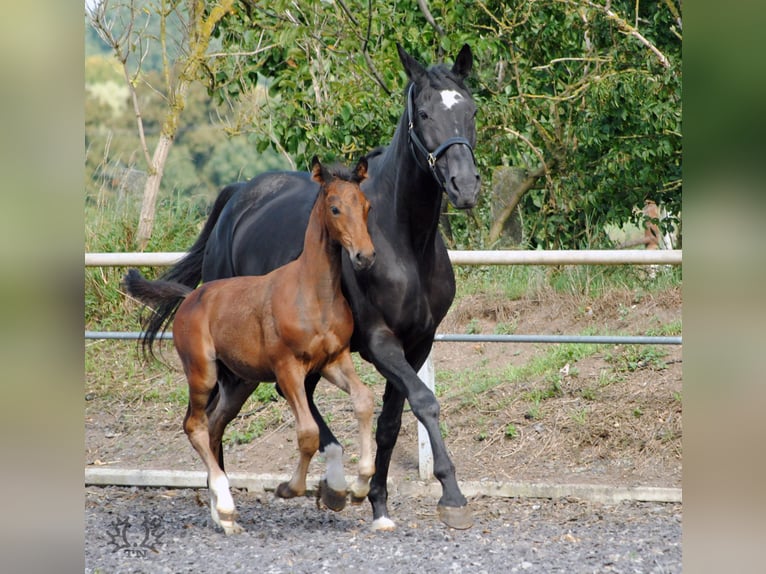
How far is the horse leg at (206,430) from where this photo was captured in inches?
186

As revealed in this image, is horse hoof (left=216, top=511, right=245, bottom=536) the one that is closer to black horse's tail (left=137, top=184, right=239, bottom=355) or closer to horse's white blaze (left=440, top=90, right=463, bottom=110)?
black horse's tail (left=137, top=184, right=239, bottom=355)

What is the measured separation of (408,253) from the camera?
453 cm

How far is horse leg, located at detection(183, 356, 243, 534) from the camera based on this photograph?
15.5 feet

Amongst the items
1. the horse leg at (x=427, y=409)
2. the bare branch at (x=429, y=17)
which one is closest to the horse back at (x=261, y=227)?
the horse leg at (x=427, y=409)

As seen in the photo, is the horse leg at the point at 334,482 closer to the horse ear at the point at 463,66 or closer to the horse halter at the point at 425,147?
the horse halter at the point at 425,147

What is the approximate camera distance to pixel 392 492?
5.93 meters

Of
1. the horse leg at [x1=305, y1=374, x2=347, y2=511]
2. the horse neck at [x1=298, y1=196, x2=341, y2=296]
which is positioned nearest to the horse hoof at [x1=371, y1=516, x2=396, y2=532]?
the horse leg at [x1=305, y1=374, x2=347, y2=511]

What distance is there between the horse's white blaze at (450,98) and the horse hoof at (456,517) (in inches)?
71.7

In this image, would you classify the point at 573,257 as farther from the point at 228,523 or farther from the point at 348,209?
the point at 228,523

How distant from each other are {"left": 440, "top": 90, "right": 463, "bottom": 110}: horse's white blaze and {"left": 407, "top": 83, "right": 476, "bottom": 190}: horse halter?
188 millimetres

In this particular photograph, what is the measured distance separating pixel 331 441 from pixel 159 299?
4.25ft

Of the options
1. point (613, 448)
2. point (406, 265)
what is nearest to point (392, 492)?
point (613, 448)

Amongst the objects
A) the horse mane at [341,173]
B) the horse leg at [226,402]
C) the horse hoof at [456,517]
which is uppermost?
the horse mane at [341,173]
